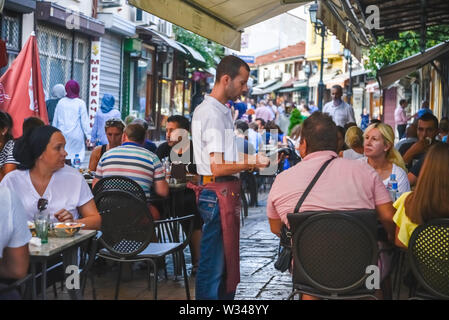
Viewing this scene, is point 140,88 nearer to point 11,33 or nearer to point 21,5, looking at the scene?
point 11,33

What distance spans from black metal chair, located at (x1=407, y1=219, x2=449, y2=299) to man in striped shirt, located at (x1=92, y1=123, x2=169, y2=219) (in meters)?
3.13

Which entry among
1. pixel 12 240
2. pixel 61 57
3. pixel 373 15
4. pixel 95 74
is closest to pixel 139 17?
pixel 95 74

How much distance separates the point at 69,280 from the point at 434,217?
2164 mm

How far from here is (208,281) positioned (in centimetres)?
477

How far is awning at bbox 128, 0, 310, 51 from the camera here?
7339 millimetres

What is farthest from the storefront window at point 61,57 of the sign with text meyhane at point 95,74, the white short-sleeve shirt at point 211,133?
the white short-sleeve shirt at point 211,133

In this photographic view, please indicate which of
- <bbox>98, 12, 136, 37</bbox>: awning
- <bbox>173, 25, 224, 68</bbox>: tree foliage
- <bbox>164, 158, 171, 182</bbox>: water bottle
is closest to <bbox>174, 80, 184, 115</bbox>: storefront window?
<bbox>173, 25, 224, 68</bbox>: tree foliage

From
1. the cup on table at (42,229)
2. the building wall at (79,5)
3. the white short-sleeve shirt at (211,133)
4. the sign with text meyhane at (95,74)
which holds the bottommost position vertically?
the cup on table at (42,229)

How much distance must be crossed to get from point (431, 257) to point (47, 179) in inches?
96.9

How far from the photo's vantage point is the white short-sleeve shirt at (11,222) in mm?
3346

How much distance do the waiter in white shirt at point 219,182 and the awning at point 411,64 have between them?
8.76m

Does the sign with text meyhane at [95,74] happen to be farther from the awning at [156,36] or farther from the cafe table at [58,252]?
the cafe table at [58,252]
